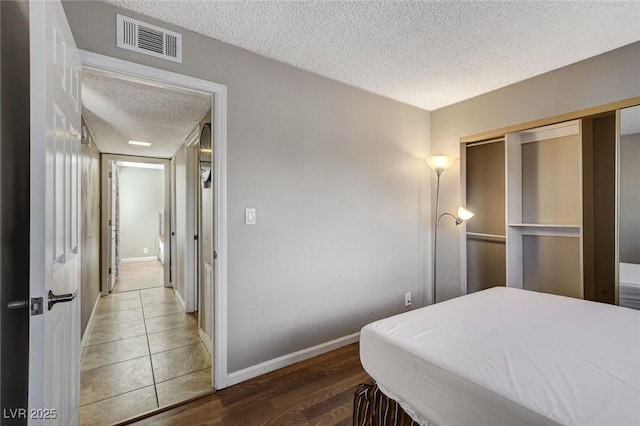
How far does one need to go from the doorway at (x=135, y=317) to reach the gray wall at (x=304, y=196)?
0.33 m

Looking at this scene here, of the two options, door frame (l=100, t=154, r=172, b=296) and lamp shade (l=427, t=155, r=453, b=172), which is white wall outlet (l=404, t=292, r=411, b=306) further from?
door frame (l=100, t=154, r=172, b=296)

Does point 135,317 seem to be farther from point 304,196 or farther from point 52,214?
point 52,214

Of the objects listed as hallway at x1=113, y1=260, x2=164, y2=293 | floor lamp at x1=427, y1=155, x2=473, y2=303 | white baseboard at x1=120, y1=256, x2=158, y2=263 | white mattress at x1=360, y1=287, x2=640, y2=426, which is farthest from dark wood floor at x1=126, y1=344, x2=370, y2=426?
white baseboard at x1=120, y1=256, x2=158, y2=263

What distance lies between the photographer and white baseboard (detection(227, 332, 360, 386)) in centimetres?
208

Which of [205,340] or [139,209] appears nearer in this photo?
[205,340]

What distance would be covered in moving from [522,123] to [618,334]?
75.3 inches

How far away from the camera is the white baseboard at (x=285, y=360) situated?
2075 mm

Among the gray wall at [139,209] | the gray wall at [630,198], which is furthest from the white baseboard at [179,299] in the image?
the gray wall at [630,198]

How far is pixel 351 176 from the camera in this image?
2.70 metres

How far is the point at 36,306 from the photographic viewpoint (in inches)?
36.9

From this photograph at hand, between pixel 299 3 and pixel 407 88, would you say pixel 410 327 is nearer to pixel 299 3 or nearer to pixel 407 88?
pixel 299 3

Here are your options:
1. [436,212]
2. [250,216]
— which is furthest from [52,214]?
[436,212]

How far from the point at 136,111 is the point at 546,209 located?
4.11 m

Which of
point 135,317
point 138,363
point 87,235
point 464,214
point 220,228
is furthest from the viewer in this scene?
point 135,317
